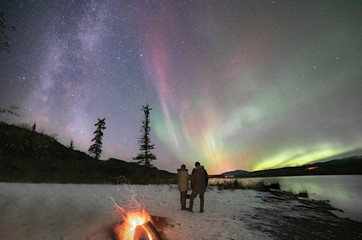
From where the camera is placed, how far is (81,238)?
219 inches

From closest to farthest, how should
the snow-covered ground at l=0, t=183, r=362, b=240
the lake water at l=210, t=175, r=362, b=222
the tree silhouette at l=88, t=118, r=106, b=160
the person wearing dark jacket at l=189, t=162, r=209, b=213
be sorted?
the snow-covered ground at l=0, t=183, r=362, b=240, the person wearing dark jacket at l=189, t=162, r=209, b=213, the lake water at l=210, t=175, r=362, b=222, the tree silhouette at l=88, t=118, r=106, b=160

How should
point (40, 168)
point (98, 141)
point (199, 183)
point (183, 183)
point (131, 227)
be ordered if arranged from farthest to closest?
point (98, 141) < point (40, 168) < point (183, 183) < point (199, 183) < point (131, 227)

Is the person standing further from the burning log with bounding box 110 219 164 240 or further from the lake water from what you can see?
the lake water

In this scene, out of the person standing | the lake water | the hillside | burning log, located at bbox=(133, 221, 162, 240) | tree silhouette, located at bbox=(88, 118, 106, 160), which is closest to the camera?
burning log, located at bbox=(133, 221, 162, 240)

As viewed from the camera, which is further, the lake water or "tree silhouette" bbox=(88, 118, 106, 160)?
"tree silhouette" bbox=(88, 118, 106, 160)

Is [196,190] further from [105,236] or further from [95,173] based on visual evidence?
[95,173]

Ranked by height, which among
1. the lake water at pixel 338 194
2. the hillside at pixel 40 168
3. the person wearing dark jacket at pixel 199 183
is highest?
the hillside at pixel 40 168

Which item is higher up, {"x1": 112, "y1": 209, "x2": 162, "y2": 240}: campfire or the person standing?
the person standing

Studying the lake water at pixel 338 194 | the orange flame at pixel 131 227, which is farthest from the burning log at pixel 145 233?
the lake water at pixel 338 194

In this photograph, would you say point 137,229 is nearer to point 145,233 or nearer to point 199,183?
point 145,233

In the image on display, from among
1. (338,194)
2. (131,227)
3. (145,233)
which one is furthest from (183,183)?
(338,194)

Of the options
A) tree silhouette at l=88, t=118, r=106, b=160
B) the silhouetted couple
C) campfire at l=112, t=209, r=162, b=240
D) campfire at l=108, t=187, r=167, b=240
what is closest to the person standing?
the silhouetted couple

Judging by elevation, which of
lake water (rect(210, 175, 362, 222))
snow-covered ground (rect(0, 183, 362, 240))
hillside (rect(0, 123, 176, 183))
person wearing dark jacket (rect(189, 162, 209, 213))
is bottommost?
lake water (rect(210, 175, 362, 222))

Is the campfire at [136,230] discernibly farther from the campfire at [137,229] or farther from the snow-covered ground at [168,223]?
the snow-covered ground at [168,223]
